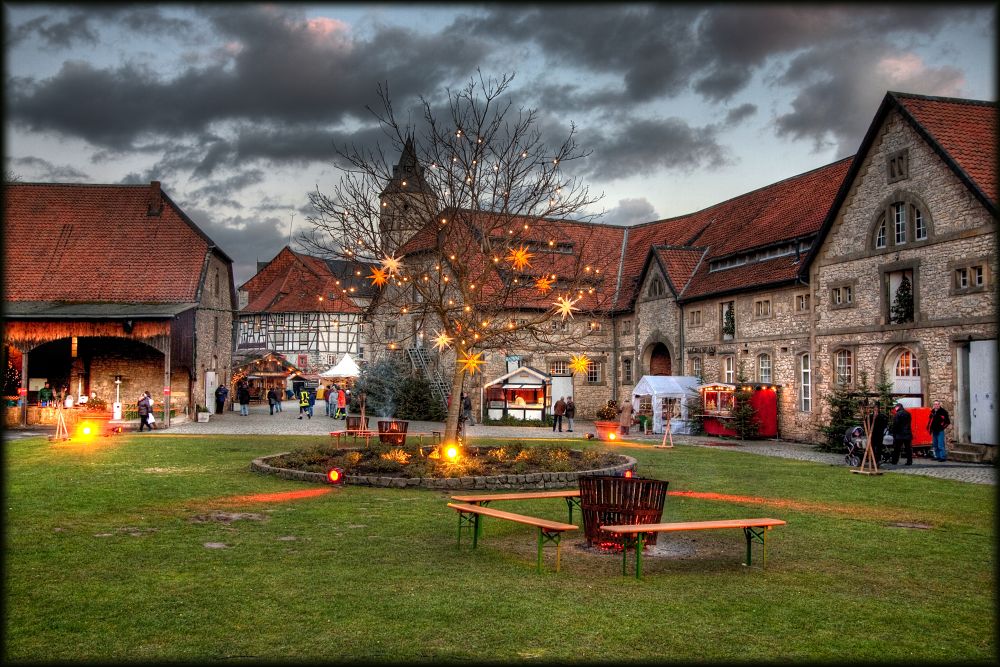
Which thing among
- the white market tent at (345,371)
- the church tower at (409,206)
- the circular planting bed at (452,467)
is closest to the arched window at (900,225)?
the circular planting bed at (452,467)

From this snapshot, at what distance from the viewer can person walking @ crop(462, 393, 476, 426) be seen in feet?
123

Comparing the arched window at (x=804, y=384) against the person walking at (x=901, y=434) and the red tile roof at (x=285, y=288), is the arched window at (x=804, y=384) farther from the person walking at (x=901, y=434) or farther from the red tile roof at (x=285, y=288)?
the red tile roof at (x=285, y=288)

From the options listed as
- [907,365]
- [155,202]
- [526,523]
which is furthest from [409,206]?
[155,202]

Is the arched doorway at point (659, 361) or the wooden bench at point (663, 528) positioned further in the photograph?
the arched doorway at point (659, 361)

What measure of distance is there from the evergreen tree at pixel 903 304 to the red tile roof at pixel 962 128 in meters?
3.70

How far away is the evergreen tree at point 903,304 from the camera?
24.6 metres

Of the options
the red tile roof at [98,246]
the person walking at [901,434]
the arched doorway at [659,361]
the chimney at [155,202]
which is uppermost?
the chimney at [155,202]

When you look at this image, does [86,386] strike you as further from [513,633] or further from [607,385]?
[513,633]

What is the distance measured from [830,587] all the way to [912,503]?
7057 mm

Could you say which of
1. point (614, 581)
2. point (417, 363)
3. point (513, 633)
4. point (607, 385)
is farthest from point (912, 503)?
point (417, 363)

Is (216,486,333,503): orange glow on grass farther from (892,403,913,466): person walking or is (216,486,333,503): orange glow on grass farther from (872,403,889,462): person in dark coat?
(892,403,913,466): person walking

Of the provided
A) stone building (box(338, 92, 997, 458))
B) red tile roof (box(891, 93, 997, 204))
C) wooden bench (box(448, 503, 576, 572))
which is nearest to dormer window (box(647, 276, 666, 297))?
stone building (box(338, 92, 997, 458))

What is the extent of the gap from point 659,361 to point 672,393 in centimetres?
661

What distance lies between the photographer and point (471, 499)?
427 inches
